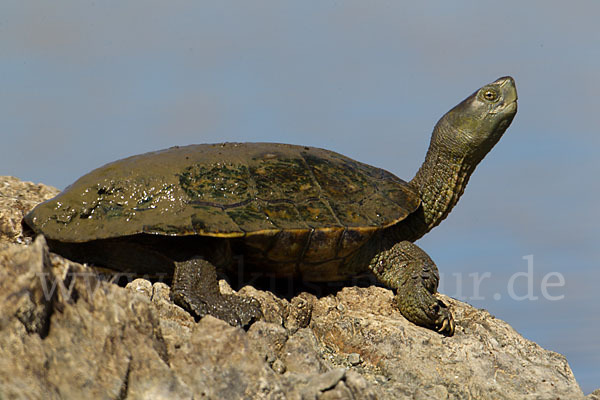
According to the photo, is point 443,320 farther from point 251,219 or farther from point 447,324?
point 251,219

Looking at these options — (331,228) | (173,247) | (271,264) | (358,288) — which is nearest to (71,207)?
(173,247)

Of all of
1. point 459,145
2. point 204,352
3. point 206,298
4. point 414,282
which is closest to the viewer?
point 204,352

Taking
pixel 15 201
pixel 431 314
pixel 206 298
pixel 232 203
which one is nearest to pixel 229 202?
pixel 232 203

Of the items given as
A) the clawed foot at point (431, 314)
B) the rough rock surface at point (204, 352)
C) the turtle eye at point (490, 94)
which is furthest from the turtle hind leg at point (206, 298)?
the turtle eye at point (490, 94)

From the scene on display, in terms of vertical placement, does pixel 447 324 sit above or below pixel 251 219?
below

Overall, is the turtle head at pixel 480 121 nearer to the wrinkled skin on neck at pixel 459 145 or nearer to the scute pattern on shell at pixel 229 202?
the wrinkled skin on neck at pixel 459 145

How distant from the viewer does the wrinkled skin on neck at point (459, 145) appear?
6270 mm

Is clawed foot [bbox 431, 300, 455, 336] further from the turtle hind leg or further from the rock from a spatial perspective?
the rock

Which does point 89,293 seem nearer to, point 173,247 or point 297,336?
point 297,336

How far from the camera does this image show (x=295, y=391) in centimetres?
314

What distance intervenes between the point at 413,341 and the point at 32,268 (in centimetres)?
317

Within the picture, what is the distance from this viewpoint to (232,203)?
5156mm

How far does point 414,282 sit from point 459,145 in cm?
166

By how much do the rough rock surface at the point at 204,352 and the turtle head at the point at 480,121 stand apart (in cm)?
205
